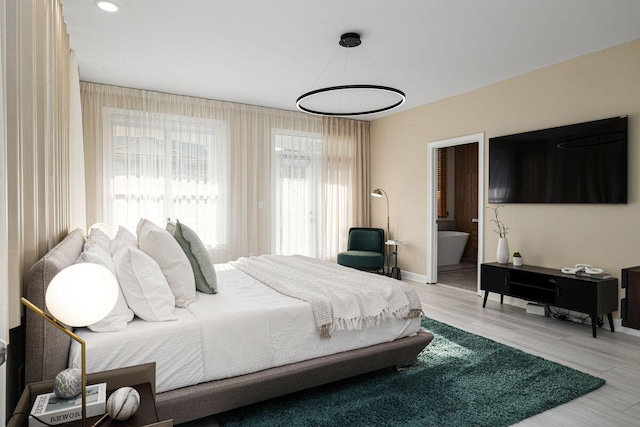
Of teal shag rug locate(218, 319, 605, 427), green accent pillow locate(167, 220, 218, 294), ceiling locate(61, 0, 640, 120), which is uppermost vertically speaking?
ceiling locate(61, 0, 640, 120)

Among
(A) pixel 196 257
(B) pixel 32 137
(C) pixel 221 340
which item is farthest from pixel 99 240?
(C) pixel 221 340

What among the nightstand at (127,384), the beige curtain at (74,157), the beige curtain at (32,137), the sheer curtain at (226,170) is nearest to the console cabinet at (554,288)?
the sheer curtain at (226,170)

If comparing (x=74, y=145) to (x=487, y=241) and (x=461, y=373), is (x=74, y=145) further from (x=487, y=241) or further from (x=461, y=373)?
(x=487, y=241)

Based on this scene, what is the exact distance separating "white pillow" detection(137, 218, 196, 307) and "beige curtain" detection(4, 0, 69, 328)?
518mm

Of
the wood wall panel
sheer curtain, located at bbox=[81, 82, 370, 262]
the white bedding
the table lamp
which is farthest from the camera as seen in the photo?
the wood wall panel

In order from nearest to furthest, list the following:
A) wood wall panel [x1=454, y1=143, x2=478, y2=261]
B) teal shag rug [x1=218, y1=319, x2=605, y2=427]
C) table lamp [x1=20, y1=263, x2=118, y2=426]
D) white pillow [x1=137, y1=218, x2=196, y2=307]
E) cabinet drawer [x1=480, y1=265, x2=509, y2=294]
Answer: table lamp [x1=20, y1=263, x2=118, y2=426]
teal shag rug [x1=218, y1=319, x2=605, y2=427]
white pillow [x1=137, y1=218, x2=196, y2=307]
cabinet drawer [x1=480, y1=265, x2=509, y2=294]
wood wall panel [x1=454, y1=143, x2=478, y2=261]

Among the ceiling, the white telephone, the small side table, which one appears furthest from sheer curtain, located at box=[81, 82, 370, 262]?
the white telephone

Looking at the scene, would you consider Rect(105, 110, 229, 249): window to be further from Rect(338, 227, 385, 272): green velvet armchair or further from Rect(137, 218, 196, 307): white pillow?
Rect(137, 218, 196, 307): white pillow

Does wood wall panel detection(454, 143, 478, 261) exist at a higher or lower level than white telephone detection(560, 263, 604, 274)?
higher

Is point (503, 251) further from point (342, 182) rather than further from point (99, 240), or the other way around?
point (99, 240)

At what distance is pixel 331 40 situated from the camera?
3619 millimetres

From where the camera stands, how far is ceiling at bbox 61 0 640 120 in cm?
304

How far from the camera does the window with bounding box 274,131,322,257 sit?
6133mm

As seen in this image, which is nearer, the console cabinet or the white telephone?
the console cabinet
